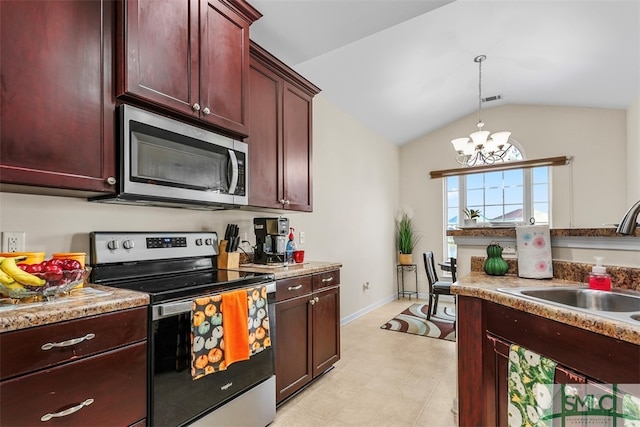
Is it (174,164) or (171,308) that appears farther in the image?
(174,164)

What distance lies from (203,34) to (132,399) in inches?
72.1

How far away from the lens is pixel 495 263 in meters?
1.89

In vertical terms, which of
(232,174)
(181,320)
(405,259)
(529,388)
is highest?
(232,174)

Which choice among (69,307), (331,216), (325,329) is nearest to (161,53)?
(69,307)

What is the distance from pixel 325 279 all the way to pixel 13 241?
1.84m

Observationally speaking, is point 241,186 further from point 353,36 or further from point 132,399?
point 353,36

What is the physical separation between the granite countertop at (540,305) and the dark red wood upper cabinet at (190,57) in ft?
5.36

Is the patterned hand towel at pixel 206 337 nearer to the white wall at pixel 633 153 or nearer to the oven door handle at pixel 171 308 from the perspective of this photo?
the oven door handle at pixel 171 308

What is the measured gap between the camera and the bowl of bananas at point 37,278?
41.8 inches

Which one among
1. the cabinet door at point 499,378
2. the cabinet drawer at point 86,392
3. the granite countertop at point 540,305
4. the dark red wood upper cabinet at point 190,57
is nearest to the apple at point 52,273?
the cabinet drawer at point 86,392

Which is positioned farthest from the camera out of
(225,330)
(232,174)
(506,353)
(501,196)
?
(501,196)

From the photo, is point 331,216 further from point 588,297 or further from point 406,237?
point 588,297

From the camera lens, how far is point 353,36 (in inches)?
91.4

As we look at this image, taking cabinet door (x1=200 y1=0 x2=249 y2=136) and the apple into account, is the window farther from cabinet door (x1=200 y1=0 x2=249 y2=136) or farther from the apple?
the apple
